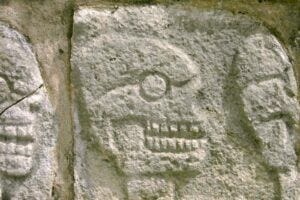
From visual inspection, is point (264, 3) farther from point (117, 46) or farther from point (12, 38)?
point (12, 38)

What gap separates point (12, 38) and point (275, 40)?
55 cm

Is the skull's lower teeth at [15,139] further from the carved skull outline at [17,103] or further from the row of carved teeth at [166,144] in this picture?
the row of carved teeth at [166,144]

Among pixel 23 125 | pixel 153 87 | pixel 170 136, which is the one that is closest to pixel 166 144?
pixel 170 136

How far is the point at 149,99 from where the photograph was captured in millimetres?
1364

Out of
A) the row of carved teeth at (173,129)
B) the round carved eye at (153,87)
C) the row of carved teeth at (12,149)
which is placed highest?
the round carved eye at (153,87)

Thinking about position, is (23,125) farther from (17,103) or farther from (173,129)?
(173,129)

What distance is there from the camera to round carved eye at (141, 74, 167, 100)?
1.36 meters

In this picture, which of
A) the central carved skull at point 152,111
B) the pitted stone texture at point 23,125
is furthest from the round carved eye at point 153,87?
the pitted stone texture at point 23,125

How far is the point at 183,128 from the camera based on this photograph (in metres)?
1.37

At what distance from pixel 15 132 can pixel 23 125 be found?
0.07 ft

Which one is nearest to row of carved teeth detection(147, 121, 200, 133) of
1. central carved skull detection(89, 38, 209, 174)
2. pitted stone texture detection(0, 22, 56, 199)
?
central carved skull detection(89, 38, 209, 174)

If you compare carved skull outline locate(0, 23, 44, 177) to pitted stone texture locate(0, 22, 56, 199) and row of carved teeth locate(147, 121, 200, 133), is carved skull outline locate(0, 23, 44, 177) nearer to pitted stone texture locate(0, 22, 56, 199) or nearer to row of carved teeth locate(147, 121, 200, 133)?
pitted stone texture locate(0, 22, 56, 199)

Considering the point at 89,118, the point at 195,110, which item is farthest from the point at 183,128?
the point at 89,118

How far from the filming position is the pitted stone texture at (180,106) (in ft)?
4.47
